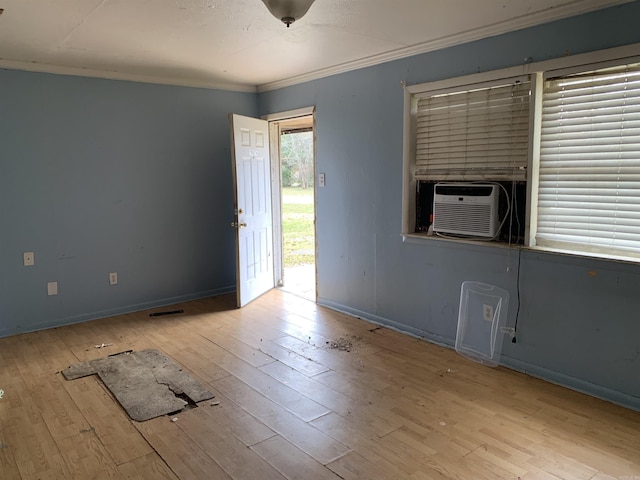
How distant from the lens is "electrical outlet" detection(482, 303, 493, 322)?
3.31 meters

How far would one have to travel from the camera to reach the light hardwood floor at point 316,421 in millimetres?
2186

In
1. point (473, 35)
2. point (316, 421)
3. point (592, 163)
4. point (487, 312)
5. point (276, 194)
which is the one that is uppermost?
point (473, 35)

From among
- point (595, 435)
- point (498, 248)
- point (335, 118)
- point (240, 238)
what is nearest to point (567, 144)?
point (498, 248)

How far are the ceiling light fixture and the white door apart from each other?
2.58 m

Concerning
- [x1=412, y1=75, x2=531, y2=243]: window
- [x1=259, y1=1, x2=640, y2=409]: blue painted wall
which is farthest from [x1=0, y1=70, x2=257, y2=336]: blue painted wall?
[x1=412, y1=75, x2=531, y2=243]: window

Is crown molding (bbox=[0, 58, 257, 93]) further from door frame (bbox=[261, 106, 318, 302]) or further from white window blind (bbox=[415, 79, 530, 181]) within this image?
white window blind (bbox=[415, 79, 530, 181])

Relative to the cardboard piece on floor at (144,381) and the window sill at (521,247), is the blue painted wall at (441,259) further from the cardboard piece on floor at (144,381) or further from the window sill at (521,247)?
the cardboard piece on floor at (144,381)

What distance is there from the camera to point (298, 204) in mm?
9062

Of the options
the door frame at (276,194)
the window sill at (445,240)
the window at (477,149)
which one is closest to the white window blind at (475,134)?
the window at (477,149)

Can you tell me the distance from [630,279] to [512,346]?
2.96 feet

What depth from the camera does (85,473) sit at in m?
2.16

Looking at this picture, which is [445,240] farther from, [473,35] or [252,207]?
[252,207]

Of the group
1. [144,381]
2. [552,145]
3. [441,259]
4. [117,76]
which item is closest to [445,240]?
[441,259]

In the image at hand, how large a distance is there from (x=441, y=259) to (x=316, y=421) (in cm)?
167
